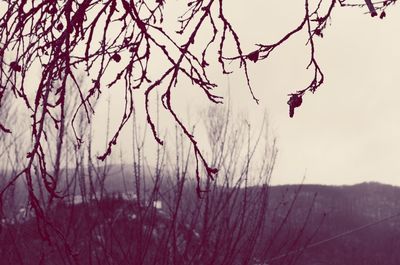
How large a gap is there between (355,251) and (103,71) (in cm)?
1713

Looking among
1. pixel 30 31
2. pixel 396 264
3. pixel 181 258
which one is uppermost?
pixel 30 31

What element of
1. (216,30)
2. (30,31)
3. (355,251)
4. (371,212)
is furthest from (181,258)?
(371,212)

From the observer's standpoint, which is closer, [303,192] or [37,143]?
[37,143]

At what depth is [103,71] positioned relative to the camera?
2.17 metres

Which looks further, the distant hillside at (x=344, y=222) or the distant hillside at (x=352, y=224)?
the distant hillside at (x=352, y=224)

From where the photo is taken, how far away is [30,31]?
276 centimetres

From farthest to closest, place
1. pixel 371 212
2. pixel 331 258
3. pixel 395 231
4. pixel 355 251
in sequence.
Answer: pixel 371 212 < pixel 395 231 < pixel 355 251 < pixel 331 258

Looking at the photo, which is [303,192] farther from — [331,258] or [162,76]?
[162,76]

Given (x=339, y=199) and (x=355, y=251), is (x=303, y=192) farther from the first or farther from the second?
(x=355, y=251)

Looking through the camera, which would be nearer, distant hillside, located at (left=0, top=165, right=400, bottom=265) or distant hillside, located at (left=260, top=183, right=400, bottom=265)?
distant hillside, located at (left=0, top=165, right=400, bottom=265)

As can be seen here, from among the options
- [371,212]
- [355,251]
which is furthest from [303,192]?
[355,251]

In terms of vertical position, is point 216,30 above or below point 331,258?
above

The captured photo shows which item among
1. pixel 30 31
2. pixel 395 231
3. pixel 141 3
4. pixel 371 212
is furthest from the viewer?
pixel 371 212

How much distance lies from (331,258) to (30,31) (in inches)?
603
